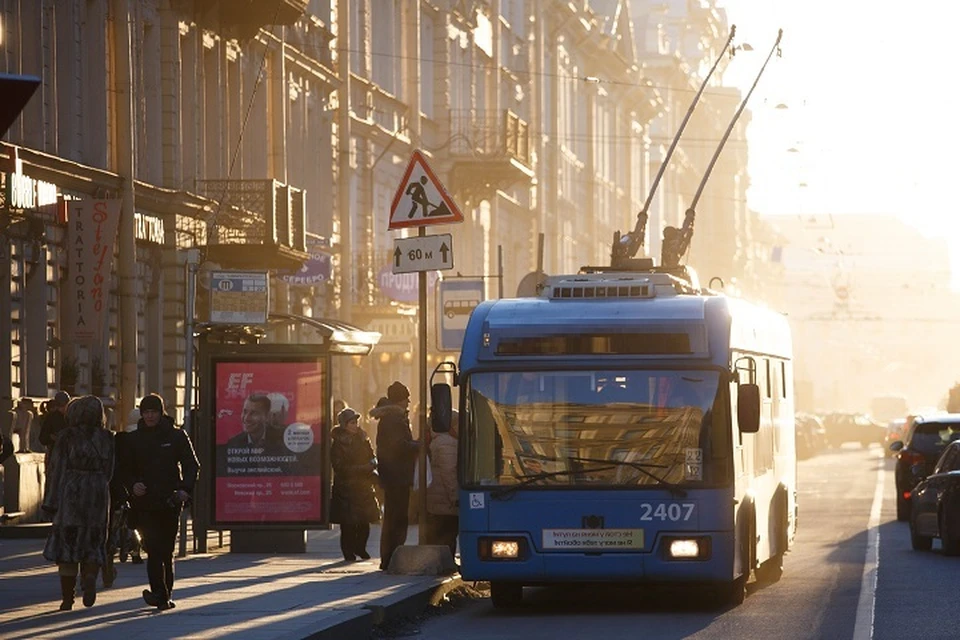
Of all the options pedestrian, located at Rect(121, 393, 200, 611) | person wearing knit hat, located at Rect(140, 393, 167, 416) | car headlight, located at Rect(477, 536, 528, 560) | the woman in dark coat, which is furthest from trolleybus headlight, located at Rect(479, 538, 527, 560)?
the woman in dark coat

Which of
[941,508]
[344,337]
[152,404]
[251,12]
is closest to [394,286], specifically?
[251,12]

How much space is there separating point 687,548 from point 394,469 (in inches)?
162

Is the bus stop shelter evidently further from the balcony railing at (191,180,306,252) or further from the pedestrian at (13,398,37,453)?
the balcony railing at (191,180,306,252)

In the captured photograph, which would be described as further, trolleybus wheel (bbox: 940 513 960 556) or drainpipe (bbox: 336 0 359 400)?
drainpipe (bbox: 336 0 359 400)

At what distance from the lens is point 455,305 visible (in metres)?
29.4

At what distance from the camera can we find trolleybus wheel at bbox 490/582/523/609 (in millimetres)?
18312

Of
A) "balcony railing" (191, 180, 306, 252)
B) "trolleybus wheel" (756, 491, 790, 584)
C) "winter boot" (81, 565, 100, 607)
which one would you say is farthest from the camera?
"balcony railing" (191, 180, 306, 252)

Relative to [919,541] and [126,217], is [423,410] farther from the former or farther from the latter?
[126,217]

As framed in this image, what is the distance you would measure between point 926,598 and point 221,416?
23.1 ft

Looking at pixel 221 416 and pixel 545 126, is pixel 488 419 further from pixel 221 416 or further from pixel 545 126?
pixel 545 126

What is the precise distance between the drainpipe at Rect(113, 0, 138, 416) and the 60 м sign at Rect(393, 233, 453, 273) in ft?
39.8

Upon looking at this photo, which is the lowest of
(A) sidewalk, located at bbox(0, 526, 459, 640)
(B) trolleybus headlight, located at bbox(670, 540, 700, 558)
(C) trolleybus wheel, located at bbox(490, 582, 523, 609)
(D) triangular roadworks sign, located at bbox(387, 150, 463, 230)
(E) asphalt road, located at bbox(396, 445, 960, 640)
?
(E) asphalt road, located at bbox(396, 445, 960, 640)

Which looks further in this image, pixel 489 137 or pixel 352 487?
pixel 489 137

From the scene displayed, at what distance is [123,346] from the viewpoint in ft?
104
